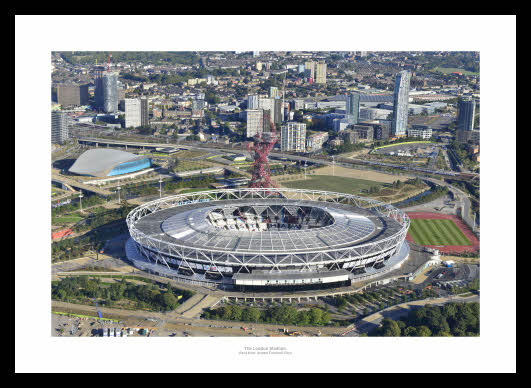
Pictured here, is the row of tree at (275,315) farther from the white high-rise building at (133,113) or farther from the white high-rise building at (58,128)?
the white high-rise building at (133,113)

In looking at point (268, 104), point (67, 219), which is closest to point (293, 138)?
point (268, 104)

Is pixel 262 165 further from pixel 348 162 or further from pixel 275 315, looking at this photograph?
pixel 275 315

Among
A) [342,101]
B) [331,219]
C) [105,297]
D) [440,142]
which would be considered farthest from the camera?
[342,101]

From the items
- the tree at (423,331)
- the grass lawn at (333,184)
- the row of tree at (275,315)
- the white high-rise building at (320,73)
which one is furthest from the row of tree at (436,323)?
the white high-rise building at (320,73)

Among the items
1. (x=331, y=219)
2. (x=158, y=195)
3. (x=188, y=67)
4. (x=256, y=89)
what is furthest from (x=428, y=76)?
(x=331, y=219)

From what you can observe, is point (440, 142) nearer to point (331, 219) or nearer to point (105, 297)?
point (331, 219)

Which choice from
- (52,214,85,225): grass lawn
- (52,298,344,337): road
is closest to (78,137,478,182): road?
(52,214,85,225): grass lawn
